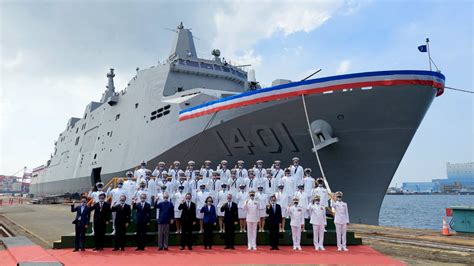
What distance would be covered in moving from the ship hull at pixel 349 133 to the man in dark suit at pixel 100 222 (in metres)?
6.21

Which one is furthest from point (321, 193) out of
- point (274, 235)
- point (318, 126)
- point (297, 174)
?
point (318, 126)

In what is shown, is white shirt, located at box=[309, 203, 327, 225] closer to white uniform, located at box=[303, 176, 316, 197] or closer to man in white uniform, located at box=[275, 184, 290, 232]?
man in white uniform, located at box=[275, 184, 290, 232]

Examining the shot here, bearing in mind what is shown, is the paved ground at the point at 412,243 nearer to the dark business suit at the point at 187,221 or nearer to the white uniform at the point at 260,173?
the white uniform at the point at 260,173

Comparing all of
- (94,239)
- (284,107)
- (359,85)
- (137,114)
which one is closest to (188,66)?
(137,114)

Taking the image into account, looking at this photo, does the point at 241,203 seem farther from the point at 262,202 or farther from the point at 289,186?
the point at 289,186

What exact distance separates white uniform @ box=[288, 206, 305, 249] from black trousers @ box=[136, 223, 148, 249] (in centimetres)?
321

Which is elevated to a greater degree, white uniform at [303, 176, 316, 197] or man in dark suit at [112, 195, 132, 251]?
white uniform at [303, 176, 316, 197]

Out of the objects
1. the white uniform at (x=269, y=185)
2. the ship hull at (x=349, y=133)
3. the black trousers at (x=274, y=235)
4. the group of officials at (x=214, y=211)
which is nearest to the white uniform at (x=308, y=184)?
the group of officials at (x=214, y=211)

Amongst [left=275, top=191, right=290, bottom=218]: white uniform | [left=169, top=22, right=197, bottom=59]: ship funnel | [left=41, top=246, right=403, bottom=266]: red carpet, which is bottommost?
[left=41, top=246, right=403, bottom=266]: red carpet

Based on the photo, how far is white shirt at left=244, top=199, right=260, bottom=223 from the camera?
801cm

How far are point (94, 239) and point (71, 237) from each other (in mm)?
478

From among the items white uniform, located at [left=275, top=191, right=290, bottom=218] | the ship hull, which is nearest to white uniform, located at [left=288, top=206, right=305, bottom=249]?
white uniform, located at [left=275, top=191, right=290, bottom=218]

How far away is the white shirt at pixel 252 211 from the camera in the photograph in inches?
315

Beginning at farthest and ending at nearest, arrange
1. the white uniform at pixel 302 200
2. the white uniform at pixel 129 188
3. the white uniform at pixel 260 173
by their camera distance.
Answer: the white uniform at pixel 260 173 → the white uniform at pixel 129 188 → the white uniform at pixel 302 200
